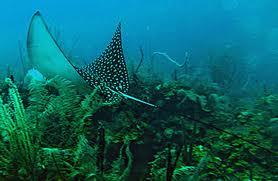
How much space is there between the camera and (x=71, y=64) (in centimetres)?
353

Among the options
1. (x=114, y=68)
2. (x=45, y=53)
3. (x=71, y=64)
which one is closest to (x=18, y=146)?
(x=71, y=64)

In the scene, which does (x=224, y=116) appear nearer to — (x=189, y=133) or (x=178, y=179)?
(x=189, y=133)

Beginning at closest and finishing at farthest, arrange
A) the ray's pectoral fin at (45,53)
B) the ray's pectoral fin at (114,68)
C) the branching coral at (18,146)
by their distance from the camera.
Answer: the branching coral at (18,146) < the ray's pectoral fin at (45,53) < the ray's pectoral fin at (114,68)

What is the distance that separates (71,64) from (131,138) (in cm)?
113

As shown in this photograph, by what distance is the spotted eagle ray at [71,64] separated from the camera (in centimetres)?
347

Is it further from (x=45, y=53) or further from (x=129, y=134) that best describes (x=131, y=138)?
(x=45, y=53)

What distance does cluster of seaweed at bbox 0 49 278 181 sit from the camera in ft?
7.82

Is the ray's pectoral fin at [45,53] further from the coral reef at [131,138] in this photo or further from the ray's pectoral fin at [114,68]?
the ray's pectoral fin at [114,68]

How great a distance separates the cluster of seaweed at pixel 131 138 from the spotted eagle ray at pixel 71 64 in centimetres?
16

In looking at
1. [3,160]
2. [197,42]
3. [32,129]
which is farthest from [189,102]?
[197,42]

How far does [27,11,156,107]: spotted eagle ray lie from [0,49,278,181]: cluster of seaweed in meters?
0.16

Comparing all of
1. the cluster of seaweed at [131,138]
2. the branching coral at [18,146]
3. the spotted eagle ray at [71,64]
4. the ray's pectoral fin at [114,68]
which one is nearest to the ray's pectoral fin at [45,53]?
the spotted eagle ray at [71,64]

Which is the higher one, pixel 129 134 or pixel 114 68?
pixel 114 68

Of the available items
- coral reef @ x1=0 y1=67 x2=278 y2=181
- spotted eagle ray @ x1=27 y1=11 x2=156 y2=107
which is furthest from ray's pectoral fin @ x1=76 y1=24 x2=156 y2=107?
coral reef @ x1=0 y1=67 x2=278 y2=181
